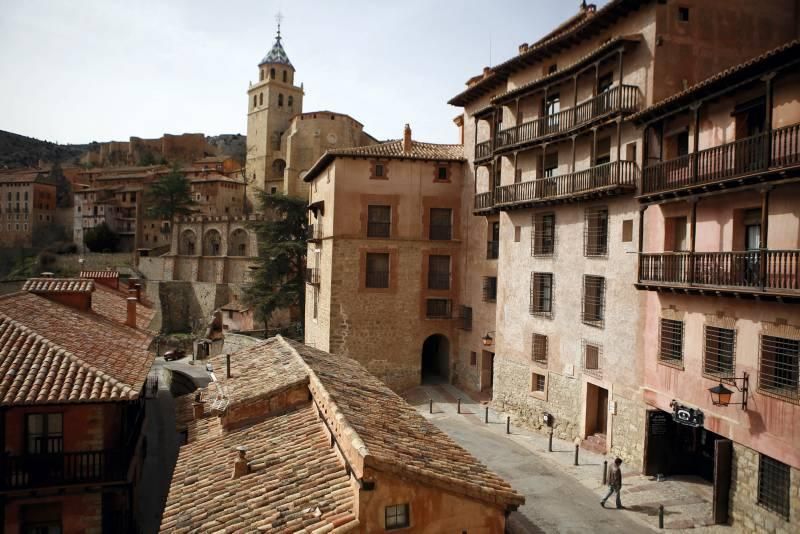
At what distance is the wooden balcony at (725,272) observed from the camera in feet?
36.6

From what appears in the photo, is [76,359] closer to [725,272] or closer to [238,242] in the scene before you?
[725,272]

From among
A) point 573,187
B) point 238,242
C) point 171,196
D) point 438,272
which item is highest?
point 171,196

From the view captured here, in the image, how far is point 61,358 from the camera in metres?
12.9

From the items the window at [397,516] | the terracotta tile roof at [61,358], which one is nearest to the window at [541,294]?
the terracotta tile roof at [61,358]

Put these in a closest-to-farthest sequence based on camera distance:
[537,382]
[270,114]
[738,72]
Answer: [738,72] → [537,382] → [270,114]

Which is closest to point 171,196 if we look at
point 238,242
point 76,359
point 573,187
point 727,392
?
point 238,242

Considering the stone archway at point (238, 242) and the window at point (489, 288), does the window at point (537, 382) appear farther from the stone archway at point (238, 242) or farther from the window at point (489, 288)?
the stone archway at point (238, 242)

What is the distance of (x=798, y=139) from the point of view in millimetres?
11070

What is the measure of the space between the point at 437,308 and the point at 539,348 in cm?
780

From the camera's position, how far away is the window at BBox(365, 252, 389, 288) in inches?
1075

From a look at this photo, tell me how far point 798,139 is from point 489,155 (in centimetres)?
1416

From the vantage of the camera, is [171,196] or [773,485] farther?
[171,196]

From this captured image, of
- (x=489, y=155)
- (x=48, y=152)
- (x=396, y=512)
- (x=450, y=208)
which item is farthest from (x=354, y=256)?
(x=48, y=152)

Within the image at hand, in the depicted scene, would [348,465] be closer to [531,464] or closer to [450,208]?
[531,464]
